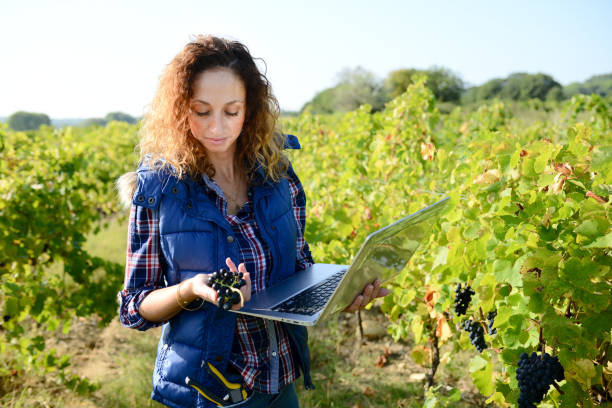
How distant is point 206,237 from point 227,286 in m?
0.29

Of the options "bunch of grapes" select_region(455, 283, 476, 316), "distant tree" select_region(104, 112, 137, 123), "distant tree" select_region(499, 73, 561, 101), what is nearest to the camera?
"bunch of grapes" select_region(455, 283, 476, 316)

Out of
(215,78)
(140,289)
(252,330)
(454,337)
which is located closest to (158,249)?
(140,289)

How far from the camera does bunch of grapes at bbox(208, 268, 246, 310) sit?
111 centimetres

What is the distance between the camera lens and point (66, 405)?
299 cm

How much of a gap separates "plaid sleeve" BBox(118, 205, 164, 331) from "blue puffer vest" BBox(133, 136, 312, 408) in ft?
0.10

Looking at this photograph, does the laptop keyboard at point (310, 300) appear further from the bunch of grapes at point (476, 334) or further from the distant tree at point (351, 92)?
the distant tree at point (351, 92)

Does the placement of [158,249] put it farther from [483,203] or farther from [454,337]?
[454,337]

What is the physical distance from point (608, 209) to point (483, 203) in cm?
57

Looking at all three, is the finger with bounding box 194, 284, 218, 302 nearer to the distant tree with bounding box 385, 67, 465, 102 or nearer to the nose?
the nose

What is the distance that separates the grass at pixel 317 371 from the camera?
119 inches

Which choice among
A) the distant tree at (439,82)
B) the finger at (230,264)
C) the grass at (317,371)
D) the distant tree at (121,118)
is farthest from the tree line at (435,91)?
the finger at (230,264)

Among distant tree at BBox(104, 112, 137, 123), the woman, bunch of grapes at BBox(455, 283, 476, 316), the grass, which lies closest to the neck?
the woman

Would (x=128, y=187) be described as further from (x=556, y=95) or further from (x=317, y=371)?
(x=556, y=95)

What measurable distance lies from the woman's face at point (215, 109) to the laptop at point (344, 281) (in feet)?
1.65
